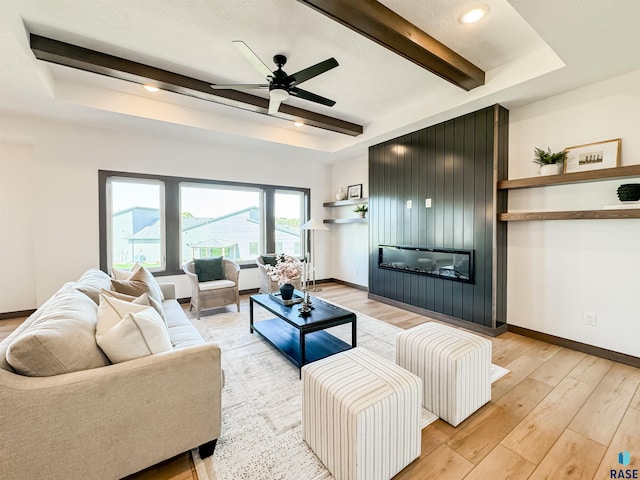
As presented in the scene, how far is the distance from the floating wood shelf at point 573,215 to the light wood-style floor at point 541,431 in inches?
55.7

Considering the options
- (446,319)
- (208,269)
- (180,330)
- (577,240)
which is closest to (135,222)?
(208,269)

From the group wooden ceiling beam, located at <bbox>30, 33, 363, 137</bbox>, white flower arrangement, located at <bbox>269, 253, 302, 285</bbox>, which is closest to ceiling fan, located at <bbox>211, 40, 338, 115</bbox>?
wooden ceiling beam, located at <bbox>30, 33, 363, 137</bbox>

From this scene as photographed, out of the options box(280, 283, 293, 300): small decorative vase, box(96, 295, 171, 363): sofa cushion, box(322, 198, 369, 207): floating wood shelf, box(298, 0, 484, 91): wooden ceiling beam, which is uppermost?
box(298, 0, 484, 91): wooden ceiling beam

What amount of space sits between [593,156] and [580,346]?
1.97 meters

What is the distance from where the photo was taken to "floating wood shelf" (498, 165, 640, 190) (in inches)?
99.1

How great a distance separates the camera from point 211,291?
13.0 feet

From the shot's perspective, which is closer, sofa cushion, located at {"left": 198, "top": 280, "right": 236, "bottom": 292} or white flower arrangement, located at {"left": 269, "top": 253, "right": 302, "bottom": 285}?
white flower arrangement, located at {"left": 269, "top": 253, "right": 302, "bottom": 285}

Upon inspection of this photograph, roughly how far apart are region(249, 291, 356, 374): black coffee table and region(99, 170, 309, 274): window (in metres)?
2.34

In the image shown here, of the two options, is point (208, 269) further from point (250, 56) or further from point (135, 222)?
point (250, 56)

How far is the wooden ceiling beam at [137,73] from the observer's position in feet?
8.14

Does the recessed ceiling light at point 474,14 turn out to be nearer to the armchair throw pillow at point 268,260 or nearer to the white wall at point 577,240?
the white wall at point 577,240

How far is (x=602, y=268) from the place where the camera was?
2760 millimetres

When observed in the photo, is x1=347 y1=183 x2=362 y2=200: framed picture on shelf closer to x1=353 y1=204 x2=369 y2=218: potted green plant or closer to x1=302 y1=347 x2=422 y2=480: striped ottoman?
x1=353 y1=204 x2=369 y2=218: potted green plant

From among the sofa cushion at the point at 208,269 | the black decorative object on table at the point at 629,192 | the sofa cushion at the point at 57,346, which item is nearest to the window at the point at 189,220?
the sofa cushion at the point at 208,269
